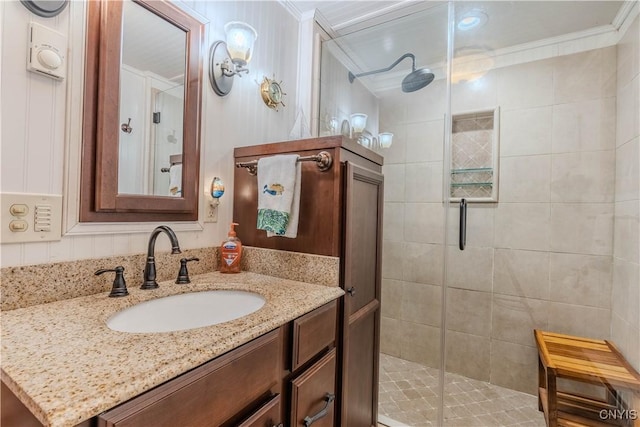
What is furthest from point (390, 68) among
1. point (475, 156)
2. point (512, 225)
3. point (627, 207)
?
point (627, 207)

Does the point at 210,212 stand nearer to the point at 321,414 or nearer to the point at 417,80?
the point at 321,414

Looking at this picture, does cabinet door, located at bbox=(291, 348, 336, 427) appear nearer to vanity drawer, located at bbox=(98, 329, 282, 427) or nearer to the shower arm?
vanity drawer, located at bbox=(98, 329, 282, 427)

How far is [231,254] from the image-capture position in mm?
1310

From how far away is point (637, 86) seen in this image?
59.3 inches

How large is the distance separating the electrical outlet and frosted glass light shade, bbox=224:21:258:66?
2.18 ft

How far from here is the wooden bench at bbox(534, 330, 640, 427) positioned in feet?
4.52

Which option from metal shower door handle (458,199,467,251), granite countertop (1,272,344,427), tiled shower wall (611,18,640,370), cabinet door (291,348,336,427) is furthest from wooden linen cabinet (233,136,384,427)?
tiled shower wall (611,18,640,370)

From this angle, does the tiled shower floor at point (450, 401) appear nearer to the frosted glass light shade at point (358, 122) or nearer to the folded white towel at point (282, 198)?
the folded white towel at point (282, 198)

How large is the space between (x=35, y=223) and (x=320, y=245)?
0.90 meters

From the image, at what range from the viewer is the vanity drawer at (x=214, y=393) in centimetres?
49

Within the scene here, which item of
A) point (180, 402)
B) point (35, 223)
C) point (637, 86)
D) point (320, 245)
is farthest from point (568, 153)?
point (35, 223)

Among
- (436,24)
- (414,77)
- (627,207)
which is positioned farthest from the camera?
(414,77)

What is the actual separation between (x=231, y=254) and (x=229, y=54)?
93 centimetres

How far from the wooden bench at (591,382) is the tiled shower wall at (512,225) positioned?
26 centimetres
